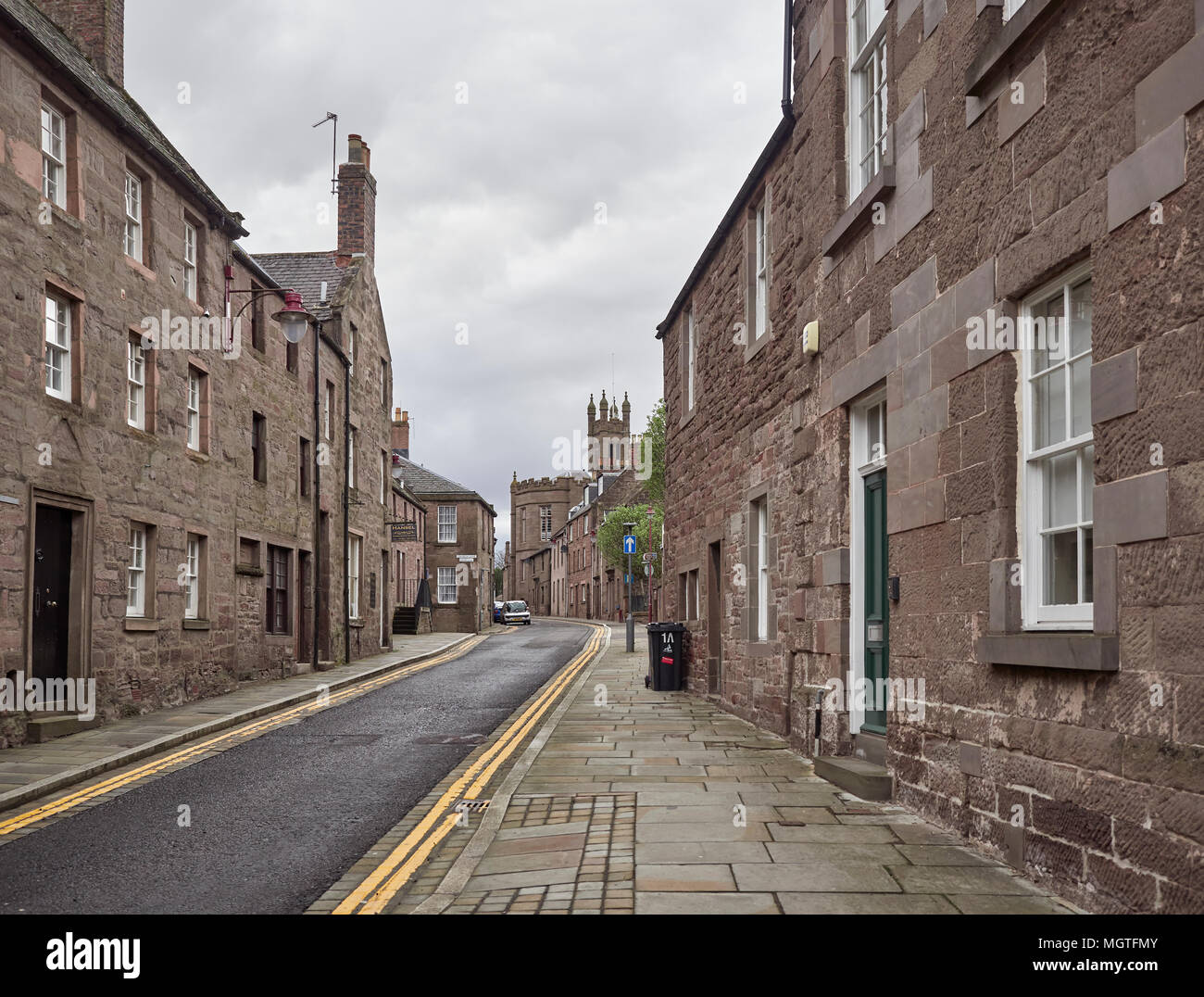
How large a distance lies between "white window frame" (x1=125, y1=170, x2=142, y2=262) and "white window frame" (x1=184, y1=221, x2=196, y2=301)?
4.95 ft

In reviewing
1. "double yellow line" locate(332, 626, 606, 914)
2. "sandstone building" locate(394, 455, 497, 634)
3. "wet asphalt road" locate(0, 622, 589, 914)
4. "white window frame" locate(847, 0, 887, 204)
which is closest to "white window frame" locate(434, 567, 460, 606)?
"sandstone building" locate(394, 455, 497, 634)

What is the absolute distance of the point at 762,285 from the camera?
13258 millimetres

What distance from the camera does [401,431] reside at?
56406 mm

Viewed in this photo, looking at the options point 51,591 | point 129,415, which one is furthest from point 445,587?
point 51,591

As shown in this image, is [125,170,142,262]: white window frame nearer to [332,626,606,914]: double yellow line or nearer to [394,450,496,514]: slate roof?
[332,626,606,914]: double yellow line

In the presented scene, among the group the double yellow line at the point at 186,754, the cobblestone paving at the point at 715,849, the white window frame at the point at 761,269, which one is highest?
the white window frame at the point at 761,269

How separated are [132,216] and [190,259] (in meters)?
1.96

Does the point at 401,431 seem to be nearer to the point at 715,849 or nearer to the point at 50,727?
the point at 50,727

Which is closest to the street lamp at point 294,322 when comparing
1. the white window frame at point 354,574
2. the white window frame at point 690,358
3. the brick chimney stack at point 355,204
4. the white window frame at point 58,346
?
the white window frame at point 58,346

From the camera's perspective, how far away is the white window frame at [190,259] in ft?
57.6

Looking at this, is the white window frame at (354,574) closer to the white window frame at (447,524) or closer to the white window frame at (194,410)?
the white window frame at (194,410)

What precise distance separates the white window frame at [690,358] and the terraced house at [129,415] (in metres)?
7.71

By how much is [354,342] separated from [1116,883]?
85.7 ft
